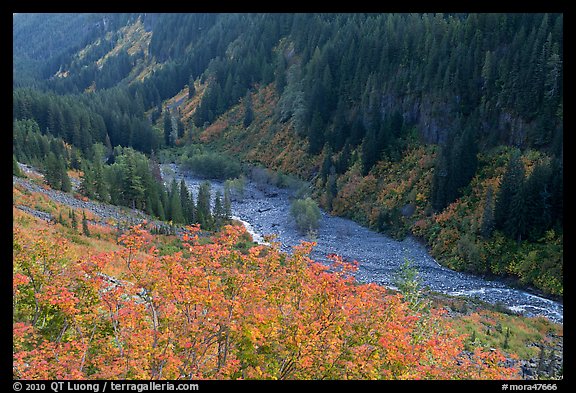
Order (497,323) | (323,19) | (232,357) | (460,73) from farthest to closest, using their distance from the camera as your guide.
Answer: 1. (323,19)
2. (460,73)
3. (497,323)
4. (232,357)

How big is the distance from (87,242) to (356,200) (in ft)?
124

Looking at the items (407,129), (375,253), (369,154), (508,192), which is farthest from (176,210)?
(508,192)

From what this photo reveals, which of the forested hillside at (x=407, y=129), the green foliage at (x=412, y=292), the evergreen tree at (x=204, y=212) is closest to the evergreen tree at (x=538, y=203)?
the forested hillside at (x=407, y=129)

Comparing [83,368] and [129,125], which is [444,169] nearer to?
[83,368]

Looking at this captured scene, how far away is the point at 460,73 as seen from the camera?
55.2m

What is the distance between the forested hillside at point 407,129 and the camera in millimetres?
40156

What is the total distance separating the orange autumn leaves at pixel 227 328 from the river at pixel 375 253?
81.1 feet

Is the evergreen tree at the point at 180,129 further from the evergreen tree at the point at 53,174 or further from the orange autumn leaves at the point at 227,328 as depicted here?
the orange autumn leaves at the point at 227,328

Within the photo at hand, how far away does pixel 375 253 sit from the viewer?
144 feet

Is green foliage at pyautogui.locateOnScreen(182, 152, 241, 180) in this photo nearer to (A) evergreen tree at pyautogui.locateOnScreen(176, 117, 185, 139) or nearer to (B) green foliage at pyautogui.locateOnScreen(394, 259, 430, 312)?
(A) evergreen tree at pyautogui.locateOnScreen(176, 117, 185, 139)

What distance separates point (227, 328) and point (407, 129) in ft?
188

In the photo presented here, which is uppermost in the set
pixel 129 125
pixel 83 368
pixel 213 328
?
pixel 213 328

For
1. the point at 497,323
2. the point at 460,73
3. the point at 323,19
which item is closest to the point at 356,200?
the point at 460,73

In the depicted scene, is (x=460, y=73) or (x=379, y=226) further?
(x=460, y=73)
